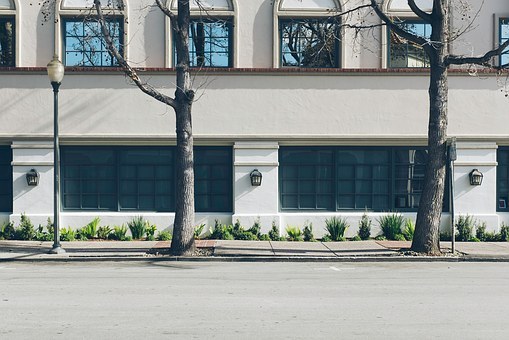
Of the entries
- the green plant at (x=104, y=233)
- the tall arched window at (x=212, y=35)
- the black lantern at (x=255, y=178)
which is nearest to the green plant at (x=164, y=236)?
the green plant at (x=104, y=233)

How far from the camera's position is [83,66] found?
2100 cm

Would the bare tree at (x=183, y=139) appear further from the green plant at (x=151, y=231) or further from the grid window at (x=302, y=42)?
the grid window at (x=302, y=42)

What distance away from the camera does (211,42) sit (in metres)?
21.2

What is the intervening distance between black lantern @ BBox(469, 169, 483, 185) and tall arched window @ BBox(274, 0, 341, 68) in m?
4.97

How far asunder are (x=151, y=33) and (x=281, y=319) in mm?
13316

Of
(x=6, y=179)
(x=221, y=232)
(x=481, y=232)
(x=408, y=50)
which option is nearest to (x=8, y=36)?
(x=6, y=179)

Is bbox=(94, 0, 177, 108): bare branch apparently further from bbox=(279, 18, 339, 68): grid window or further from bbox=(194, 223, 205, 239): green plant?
bbox=(279, 18, 339, 68): grid window

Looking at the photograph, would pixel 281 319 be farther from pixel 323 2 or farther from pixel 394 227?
pixel 323 2

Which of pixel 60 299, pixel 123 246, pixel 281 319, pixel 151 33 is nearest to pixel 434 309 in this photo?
pixel 281 319

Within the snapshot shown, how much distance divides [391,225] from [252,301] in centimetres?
1066

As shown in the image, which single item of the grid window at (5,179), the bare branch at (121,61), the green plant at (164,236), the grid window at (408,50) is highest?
the grid window at (408,50)

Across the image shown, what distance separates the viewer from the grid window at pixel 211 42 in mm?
21141

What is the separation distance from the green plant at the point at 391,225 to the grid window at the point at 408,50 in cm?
444

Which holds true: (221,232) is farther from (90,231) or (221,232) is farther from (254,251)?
(90,231)
